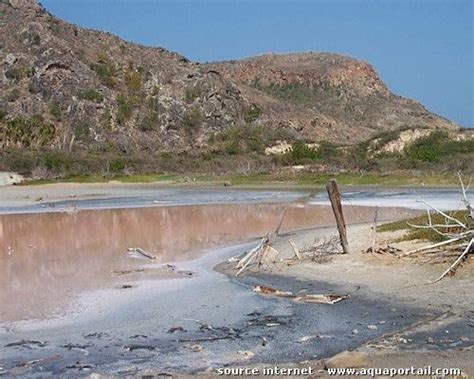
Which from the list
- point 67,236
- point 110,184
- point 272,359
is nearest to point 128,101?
point 110,184

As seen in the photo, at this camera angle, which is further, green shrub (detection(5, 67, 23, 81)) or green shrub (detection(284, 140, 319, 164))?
green shrub (detection(5, 67, 23, 81))

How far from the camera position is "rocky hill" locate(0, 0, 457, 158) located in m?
75.1

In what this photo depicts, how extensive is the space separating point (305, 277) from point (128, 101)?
68.5m

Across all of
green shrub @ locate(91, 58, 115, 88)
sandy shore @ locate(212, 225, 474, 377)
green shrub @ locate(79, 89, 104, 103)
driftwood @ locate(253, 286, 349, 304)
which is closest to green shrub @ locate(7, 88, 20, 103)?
green shrub @ locate(79, 89, 104, 103)

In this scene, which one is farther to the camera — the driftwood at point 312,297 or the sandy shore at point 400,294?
the driftwood at point 312,297

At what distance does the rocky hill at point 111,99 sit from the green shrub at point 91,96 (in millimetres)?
100

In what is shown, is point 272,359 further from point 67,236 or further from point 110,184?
point 110,184

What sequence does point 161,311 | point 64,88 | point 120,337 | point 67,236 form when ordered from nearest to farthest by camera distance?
1. point 120,337
2. point 161,311
3. point 67,236
4. point 64,88

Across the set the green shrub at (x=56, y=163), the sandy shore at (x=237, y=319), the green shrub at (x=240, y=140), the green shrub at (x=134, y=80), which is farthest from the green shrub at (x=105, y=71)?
the sandy shore at (x=237, y=319)

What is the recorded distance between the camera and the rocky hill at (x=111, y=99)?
7506 centimetres

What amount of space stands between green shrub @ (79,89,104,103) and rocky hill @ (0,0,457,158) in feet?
0.33

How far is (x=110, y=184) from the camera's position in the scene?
5031 cm

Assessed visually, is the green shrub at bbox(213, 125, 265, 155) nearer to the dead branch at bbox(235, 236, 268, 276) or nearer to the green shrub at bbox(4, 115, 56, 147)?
the green shrub at bbox(4, 115, 56, 147)

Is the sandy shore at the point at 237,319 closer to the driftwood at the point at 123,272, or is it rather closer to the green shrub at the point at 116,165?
the driftwood at the point at 123,272
